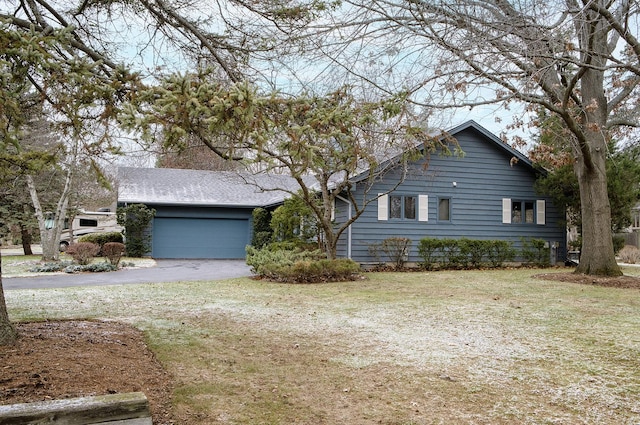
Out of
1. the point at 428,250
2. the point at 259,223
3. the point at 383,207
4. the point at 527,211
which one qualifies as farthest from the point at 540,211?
the point at 259,223

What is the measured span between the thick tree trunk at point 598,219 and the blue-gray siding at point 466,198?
15.9 ft

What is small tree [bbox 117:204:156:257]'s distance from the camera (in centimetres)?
2225

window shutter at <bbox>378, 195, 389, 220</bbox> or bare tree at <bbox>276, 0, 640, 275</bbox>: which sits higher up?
bare tree at <bbox>276, 0, 640, 275</bbox>

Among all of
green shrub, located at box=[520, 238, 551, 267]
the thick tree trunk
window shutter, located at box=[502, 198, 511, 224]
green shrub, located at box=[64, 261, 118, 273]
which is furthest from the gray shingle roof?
the thick tree trunk

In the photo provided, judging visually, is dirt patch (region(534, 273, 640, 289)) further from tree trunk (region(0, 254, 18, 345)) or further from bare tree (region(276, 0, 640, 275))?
tree trunk (region(0, 254, 18, 345))

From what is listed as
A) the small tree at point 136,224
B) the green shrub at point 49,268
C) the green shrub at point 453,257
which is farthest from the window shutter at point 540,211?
the green shrub at point 49,268

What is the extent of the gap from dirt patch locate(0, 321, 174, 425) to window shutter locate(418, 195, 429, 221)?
1345 centimetres

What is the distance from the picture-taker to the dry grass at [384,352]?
4.01m

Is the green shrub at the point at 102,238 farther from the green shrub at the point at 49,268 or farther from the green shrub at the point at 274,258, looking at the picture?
the green shrub at the point at 274,258

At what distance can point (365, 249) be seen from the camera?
1748cm

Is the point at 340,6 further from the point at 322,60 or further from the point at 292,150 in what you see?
the point at 292,150

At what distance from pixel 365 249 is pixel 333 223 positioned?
143cm

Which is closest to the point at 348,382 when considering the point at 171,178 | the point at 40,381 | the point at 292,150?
the point at 292,150

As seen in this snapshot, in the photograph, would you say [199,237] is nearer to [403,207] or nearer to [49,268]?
[49,268]
